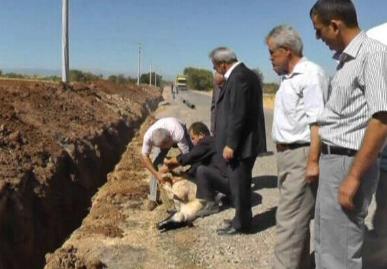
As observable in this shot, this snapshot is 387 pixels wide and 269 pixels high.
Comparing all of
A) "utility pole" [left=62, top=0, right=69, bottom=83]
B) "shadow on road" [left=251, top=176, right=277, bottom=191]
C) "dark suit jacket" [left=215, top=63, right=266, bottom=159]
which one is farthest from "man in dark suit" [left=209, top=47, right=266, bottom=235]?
"utility pole" [left=62, top=0, right=69, bottom=83]

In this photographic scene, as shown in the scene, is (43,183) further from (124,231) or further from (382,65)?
(382,65)

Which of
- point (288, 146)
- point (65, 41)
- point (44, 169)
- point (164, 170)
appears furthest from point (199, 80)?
point (288, 146)

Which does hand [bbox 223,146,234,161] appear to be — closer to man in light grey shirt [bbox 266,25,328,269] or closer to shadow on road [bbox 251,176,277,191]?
man in light grey shirt [bbox 266,25,328,269]

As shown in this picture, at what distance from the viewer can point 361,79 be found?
9.61 feet

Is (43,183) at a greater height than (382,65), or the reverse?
(382,65)

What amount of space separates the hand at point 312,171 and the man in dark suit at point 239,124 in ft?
4.97

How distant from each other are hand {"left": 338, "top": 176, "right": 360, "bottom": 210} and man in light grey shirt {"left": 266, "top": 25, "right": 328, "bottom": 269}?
0.84 meters

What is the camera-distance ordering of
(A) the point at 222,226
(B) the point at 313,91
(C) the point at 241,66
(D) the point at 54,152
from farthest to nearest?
(D) the point at 54,152, (A) the point at 222,226, (C) the point at 241,66, (B) the point at 313,91

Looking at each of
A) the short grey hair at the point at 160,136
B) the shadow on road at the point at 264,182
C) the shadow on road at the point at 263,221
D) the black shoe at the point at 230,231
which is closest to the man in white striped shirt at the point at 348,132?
the black shoe at the point at 230,231

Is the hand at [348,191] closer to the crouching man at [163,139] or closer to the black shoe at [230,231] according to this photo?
the black shoe at [230,231]

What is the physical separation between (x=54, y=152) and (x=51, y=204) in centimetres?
164

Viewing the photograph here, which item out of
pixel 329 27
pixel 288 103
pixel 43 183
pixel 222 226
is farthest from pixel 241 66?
pixel 43 183

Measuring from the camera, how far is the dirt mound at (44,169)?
7.05 meters

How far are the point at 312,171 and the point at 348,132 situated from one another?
0.78 meters
